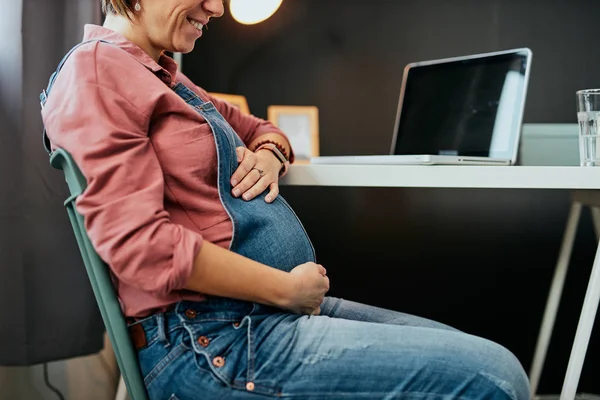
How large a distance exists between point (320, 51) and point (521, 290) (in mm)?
911

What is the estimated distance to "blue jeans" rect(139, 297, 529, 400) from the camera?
30.3 inches

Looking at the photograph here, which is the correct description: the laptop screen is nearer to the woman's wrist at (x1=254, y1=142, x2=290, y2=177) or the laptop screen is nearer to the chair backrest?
the woman's wrist at (x1=254, y1=142, x2=290, y2=177)

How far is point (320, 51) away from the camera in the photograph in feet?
6.18

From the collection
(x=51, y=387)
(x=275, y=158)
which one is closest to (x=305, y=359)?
(x=275, y=158)

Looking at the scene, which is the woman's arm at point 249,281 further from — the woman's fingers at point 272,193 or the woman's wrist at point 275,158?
the woman's wrist at point 275,158

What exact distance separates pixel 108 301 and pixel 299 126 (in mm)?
1106

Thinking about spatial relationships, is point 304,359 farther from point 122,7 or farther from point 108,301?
point 122,7

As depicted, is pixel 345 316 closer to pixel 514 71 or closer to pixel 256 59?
pixel 514 71

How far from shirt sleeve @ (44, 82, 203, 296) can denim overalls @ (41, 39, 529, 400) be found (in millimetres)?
84

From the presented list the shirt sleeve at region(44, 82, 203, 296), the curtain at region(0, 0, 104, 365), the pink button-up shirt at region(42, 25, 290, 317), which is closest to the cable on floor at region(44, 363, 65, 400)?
the curtain at region(0, 0, 104, 365)

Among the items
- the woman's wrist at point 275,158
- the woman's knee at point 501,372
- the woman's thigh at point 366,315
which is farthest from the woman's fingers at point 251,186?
the woman's knee at point 501,372

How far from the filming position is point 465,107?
1493 mm

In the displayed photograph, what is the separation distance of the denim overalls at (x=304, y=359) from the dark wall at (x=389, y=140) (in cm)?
105

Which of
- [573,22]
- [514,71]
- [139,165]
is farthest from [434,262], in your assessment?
[139,165]
